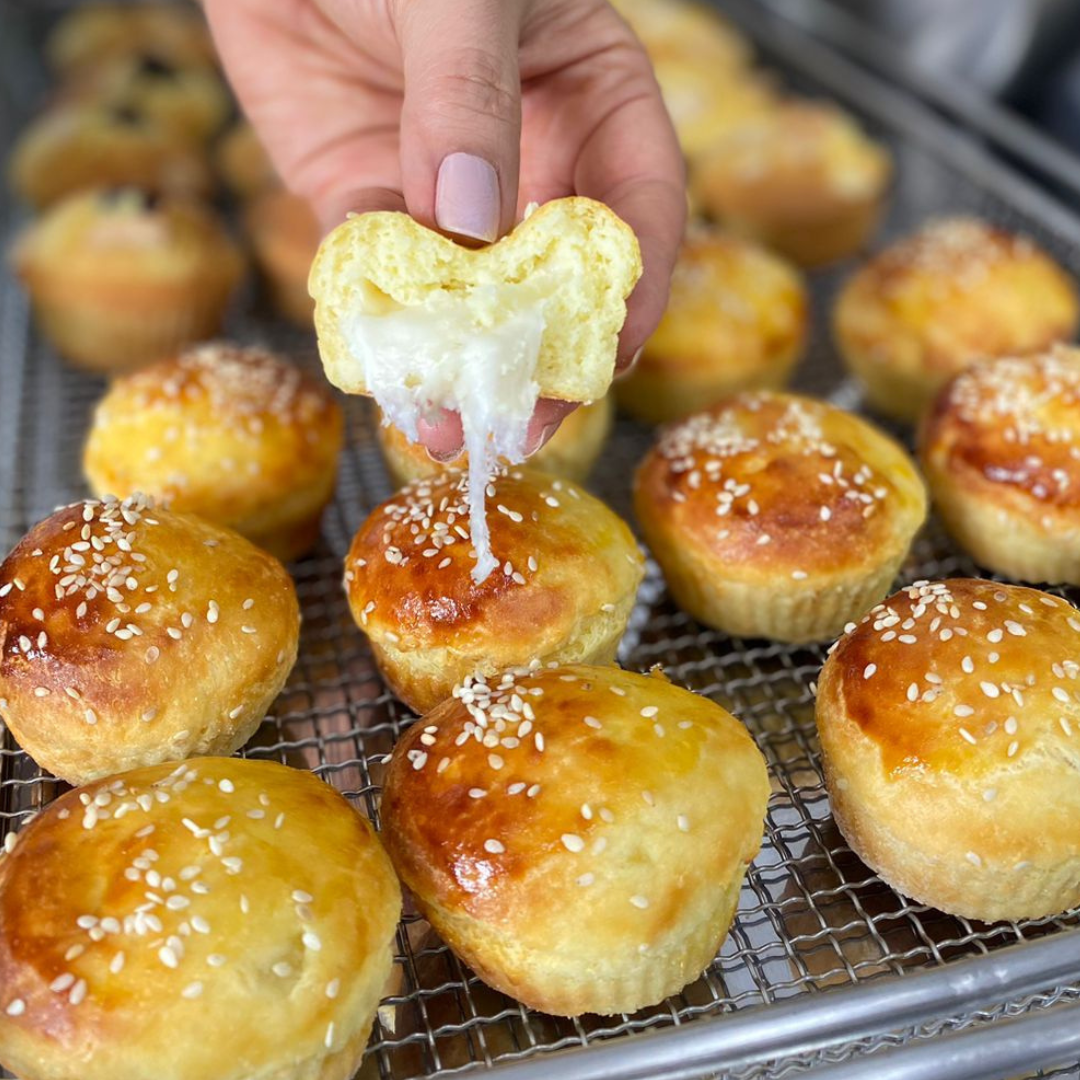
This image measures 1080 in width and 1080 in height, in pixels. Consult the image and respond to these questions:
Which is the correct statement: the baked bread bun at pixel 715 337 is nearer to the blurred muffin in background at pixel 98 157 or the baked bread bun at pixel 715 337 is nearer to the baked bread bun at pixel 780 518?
the baked bread bun at pixel 780 518

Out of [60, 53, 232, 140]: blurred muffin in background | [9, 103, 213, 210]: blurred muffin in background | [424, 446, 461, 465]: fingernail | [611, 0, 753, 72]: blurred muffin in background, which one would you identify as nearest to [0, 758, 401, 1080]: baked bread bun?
[424, 446, 461, 465]: fingernail

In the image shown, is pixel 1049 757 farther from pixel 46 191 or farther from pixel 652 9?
pixel 652 9

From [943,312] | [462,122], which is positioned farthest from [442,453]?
[943,312]

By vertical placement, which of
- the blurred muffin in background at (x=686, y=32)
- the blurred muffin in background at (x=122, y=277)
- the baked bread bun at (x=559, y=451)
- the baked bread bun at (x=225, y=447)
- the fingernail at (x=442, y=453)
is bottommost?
the blurred muffin in background at (x=122, y=277)

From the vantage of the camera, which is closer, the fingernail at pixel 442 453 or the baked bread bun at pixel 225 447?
the fingernail at pixel 442 453

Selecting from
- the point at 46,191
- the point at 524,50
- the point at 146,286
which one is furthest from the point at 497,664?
the point at 46,191

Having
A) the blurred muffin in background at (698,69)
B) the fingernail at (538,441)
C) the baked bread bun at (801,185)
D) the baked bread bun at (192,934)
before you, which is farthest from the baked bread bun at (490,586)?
the blurred muffin in background at (698,69)

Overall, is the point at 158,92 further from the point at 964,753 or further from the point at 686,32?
the point at 964,753
